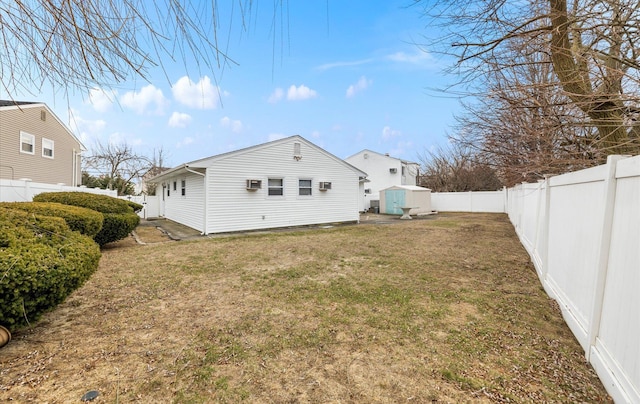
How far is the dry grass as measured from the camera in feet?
6.99

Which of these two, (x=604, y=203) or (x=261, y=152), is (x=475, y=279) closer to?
(x=604, y=203)

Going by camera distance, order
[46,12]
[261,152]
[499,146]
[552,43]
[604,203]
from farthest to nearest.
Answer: [261,152] → [499,146] → [552,43] → [604,203] → [46,12]

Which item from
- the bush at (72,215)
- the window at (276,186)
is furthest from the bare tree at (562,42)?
the window at (276,186)

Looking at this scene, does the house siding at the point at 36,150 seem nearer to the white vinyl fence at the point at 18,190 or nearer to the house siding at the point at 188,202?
the white vinyl fence at the point at 18,190

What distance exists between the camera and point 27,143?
12.6 metres

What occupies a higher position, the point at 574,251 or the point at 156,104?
the point at 156,104

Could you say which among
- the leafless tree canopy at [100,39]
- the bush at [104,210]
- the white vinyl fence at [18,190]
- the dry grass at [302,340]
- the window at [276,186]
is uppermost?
the leafless tree canopy at [100,39]

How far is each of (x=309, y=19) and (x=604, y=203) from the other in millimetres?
2767

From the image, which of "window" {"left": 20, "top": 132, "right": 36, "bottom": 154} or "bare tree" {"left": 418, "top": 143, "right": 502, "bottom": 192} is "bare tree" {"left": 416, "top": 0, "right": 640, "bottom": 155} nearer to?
"window" {"left": 20, "top": 132, "right": 36, "bottom": 154}

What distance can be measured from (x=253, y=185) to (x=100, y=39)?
32.4 ft

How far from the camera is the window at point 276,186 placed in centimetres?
1174

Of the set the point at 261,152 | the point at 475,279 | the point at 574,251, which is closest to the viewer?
the point at 574,251

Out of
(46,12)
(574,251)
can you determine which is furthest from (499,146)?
(46,12)

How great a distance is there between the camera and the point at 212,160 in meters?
10.2
